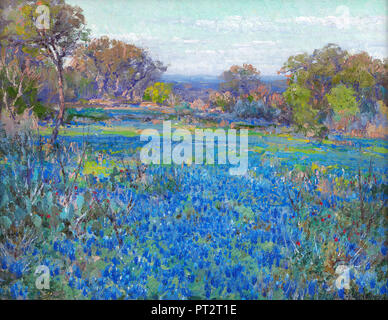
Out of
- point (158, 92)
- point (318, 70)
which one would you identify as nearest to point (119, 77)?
point (158, 92)

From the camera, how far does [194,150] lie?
774cm

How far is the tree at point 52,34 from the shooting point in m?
5.89

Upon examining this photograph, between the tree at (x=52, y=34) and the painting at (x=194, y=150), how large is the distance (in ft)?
0.10

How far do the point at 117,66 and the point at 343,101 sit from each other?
446 centimetres

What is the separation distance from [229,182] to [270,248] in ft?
8.08

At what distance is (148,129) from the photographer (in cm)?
701

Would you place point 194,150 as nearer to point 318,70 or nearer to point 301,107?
point 301,107

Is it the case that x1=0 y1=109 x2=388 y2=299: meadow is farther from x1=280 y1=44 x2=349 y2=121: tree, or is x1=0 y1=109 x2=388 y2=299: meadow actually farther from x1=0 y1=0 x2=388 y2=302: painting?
x1=280 y1=44 x2=349 y2=121: tree

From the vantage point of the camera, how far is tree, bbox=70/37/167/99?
6023 mm

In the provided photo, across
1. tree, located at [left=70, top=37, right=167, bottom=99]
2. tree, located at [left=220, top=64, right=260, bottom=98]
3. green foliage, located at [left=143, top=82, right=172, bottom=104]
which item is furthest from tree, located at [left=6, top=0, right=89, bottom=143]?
tree, located at [left=220, top=64, right=260, bottom=98]

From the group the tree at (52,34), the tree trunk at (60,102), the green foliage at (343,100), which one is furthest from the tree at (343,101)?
the tree trunk at (60,102)

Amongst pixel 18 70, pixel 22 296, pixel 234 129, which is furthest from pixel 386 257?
pixel 18 70

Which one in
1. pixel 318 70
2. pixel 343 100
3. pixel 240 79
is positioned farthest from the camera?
pixel 318 70

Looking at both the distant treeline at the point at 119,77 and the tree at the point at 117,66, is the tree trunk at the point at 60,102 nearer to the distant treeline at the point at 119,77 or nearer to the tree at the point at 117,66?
the distant treeline at the point at 119,77
